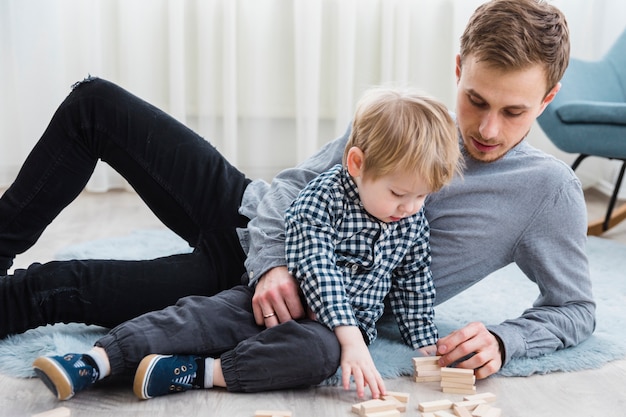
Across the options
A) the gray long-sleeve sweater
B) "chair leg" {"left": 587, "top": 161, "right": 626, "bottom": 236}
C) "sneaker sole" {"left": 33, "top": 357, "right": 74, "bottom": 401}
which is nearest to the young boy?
"sneaker sole" {"left": 33, "top": 357, "right": 74, "bottom": 401}

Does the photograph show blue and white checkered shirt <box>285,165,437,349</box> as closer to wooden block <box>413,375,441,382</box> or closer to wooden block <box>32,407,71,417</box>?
wooden block <box>413,375,441,382</box>

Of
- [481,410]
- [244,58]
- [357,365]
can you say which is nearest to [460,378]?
[481,410]

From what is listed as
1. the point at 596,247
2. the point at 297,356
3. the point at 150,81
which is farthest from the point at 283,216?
the point at 150,81

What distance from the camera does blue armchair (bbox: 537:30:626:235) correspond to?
2826mm

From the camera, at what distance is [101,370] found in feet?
4.60

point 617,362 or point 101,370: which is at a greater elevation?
point 101,370

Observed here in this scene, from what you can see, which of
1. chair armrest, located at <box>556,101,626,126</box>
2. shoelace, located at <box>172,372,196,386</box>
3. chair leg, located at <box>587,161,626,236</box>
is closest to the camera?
shoelace, located at <box>172,372,196,386</box>

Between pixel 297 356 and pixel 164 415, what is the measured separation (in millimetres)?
245

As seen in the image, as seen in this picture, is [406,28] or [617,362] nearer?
[617,362]

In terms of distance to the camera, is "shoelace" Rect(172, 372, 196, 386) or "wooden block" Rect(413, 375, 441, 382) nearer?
"shoelace" Rect(172, 372, 196, 386)

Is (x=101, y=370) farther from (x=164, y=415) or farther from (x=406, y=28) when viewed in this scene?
(x=406, y=28)

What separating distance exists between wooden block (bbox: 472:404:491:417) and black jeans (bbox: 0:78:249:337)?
57 cm

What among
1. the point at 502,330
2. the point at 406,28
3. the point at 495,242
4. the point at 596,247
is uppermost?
the point at 406,28

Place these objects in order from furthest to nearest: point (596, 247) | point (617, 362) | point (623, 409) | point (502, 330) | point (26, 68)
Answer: point (26, 68) < point (596, 247) < point (617, 362) < point (502, 330) < point (623, 409)
